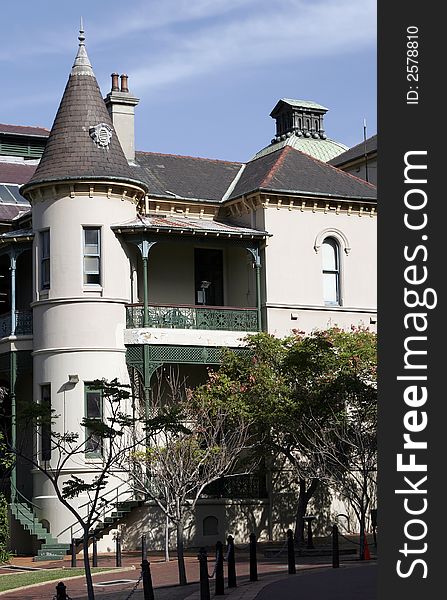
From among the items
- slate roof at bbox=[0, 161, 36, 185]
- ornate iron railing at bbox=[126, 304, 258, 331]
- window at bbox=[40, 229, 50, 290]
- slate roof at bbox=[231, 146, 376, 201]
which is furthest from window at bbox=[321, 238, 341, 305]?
slate roof at bbox=[0, 161, 36, 185]

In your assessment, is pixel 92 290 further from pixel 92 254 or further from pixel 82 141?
pixel 82 141

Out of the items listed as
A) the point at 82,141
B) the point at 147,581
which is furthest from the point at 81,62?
the point at 147,581

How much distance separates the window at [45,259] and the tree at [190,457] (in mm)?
4664

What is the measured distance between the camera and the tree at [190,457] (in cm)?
2617

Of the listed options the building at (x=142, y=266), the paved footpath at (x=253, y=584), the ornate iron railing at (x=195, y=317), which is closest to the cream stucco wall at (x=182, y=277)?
the building at (x=142, y=266)

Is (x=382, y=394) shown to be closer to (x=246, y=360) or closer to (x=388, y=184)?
(x=388, y=184)

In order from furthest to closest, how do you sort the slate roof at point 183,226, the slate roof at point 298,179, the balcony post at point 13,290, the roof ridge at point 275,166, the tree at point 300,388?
1. the slate roof at point 298,179
2. the roof ridge at point 275,166
3. the balcony post at point 13,290
4. the slate roof at point 183,226
5. the tree at point 300,388

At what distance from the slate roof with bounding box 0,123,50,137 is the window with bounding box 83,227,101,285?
42.1ft

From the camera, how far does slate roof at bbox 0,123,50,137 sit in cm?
4438

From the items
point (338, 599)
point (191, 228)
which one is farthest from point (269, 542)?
point (338, 599)

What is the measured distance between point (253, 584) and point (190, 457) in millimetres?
7256

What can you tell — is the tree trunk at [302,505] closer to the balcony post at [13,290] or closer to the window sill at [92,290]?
the window sill at [92,290]

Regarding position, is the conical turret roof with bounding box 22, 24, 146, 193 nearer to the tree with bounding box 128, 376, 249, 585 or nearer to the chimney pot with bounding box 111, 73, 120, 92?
the chimney pot with bounding box 111, 73, 120, 92

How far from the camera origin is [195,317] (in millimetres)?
33156
